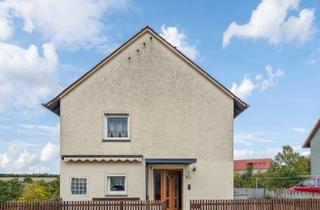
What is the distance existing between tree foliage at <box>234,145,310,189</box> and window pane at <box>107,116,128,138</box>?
3481 cm

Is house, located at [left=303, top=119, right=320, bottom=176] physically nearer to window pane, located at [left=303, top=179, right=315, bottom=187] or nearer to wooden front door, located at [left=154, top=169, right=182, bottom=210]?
window pane, located at [left=303, top=179, right=315, bottom=187]

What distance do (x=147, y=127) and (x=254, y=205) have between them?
7.53m

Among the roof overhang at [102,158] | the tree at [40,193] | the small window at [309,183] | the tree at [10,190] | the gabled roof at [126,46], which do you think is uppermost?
the gabled roof at [126,46]

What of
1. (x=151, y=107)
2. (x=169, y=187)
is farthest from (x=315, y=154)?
(x=151, y=107)

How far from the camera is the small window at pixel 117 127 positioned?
26.1m

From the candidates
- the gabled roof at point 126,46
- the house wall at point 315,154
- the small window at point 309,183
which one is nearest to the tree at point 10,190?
the gabled roof at point 126,46

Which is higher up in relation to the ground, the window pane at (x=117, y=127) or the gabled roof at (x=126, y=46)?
the gabled roof at (x=126, y=46)

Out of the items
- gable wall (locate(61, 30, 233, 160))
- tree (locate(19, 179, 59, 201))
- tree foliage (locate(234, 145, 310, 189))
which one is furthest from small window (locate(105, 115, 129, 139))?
tree foliage (locate(234, 145, 310, 189))

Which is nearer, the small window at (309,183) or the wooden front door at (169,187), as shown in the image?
the wooden front door at (169,187)

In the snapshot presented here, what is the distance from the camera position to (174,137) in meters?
26.2

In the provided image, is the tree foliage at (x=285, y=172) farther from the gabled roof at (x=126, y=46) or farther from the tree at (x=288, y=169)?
the gabled roof at (x=126, y=46)

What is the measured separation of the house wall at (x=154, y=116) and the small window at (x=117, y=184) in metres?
0.42

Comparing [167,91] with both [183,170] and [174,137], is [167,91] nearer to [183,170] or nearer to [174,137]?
[174,137]

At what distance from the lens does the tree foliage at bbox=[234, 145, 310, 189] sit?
58.7 metres
